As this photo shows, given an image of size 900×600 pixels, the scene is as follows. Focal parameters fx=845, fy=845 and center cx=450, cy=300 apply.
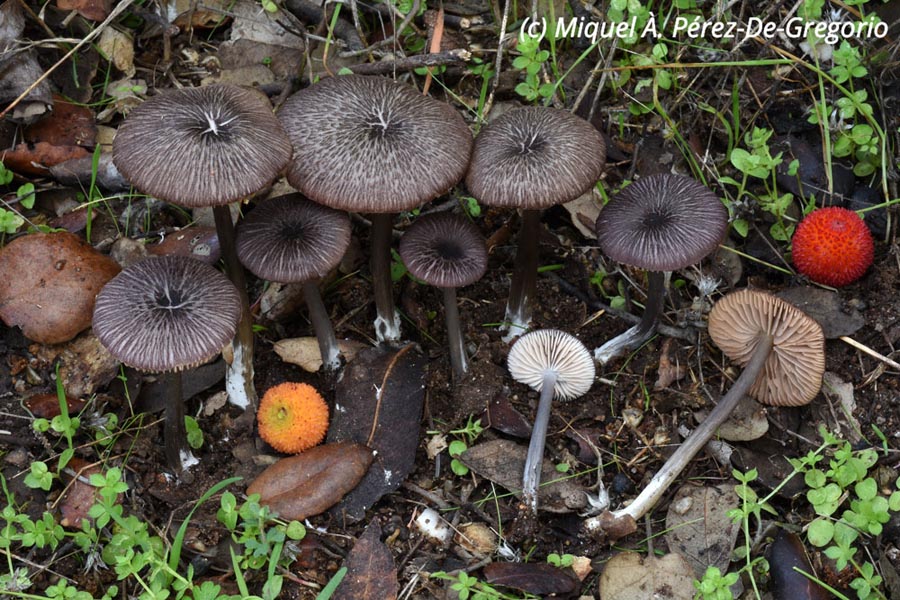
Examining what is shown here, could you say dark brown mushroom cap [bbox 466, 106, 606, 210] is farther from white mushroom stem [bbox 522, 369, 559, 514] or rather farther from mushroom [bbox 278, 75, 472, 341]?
white mushroom stem [bbox 522, 369, 559, 514]

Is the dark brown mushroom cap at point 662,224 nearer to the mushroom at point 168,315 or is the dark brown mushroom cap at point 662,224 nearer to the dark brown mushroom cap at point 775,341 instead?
the dark brown mushroom cap at point 775,341

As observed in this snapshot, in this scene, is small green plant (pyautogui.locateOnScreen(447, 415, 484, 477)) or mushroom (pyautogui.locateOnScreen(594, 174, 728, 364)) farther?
small green plant (pyautogui.locateOnScreen(447, 415, 484, 477))

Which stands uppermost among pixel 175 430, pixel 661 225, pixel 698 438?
pixel 661 225

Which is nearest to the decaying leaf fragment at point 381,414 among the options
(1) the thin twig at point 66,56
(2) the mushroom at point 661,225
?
(2) the mushroom at point 661,225

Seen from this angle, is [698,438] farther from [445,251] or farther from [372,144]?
[372,144]

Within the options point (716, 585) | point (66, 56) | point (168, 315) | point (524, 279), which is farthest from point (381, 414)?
point (66, 56)

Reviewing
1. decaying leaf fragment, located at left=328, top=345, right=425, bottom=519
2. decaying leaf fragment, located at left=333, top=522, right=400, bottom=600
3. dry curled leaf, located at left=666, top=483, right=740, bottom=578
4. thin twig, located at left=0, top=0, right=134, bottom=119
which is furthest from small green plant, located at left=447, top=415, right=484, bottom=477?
thin twig, located at left=0, top=0, right=134, bottom=119
